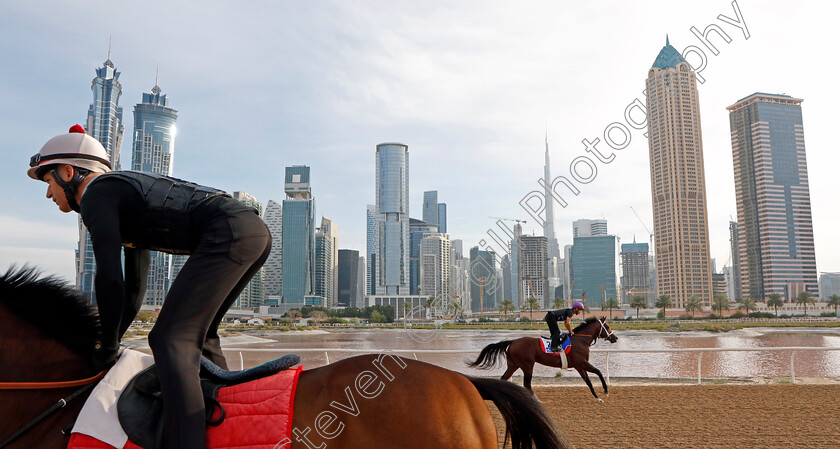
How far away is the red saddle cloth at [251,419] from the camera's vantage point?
6.26 feet

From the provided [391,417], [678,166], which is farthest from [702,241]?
[391,417]

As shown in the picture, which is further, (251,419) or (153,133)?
(153,133)

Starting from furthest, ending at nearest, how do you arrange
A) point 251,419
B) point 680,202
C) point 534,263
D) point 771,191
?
point 534,263 < point 771,191 < point 680,202 < point 251,419

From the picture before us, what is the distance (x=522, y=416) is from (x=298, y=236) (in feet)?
538

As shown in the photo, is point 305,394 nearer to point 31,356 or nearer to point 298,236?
point 31,356

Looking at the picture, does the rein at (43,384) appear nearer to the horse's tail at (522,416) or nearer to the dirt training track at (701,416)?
the horse's tail at (522,416)

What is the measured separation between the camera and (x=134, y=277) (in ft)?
7.42

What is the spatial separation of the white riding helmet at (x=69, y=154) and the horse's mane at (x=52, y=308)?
0.49m

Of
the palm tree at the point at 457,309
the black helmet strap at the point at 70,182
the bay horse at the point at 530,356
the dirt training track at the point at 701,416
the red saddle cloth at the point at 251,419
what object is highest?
the black helmet strap at the point at 70,182

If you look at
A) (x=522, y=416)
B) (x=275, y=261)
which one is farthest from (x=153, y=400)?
(x=275, y=261)

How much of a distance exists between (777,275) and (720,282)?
13.8 m

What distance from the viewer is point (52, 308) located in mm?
2229

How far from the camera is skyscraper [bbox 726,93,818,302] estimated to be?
5472 inches

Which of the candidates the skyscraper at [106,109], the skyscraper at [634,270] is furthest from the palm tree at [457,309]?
the skyscraper at [106,109]
